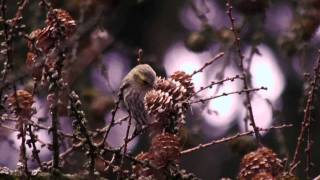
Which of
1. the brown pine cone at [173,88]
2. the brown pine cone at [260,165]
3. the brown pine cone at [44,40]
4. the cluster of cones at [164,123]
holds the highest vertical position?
the brown pine cone at [44,40]

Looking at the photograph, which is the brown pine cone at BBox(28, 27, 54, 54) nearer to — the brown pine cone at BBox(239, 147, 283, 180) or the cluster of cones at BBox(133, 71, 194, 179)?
the cluster of cones at BBox(133, 71, 194, 179)

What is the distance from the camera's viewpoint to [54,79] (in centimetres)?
138

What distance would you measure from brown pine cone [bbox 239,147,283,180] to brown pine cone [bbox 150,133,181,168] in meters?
0.15

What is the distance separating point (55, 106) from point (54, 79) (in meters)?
0.05

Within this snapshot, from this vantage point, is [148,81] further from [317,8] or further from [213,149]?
[213,149]

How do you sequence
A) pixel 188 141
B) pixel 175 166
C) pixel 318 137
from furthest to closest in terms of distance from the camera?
pixel 318 137
pixel 188 141
pixel 175 166

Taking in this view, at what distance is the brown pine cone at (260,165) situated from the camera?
1555 millimetres

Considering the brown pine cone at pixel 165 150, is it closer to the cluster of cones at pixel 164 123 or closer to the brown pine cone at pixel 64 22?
the cluster of cones at pixel 164 123

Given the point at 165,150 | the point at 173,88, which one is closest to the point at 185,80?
the point at 173,88

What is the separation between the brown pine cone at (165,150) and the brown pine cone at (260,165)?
0.15 metres

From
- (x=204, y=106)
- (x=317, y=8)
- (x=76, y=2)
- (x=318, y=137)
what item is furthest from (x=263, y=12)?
(x=318, y=137)

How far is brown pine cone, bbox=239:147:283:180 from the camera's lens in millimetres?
1555

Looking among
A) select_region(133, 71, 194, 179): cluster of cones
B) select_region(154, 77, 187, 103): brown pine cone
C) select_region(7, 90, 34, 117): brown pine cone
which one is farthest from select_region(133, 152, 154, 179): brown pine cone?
select_region(7, 90, 34, 117): brown pine cone

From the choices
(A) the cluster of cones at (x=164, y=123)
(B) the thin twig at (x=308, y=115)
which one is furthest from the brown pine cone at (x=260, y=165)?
(A) the cluster of cones at (x=164, y=123)
